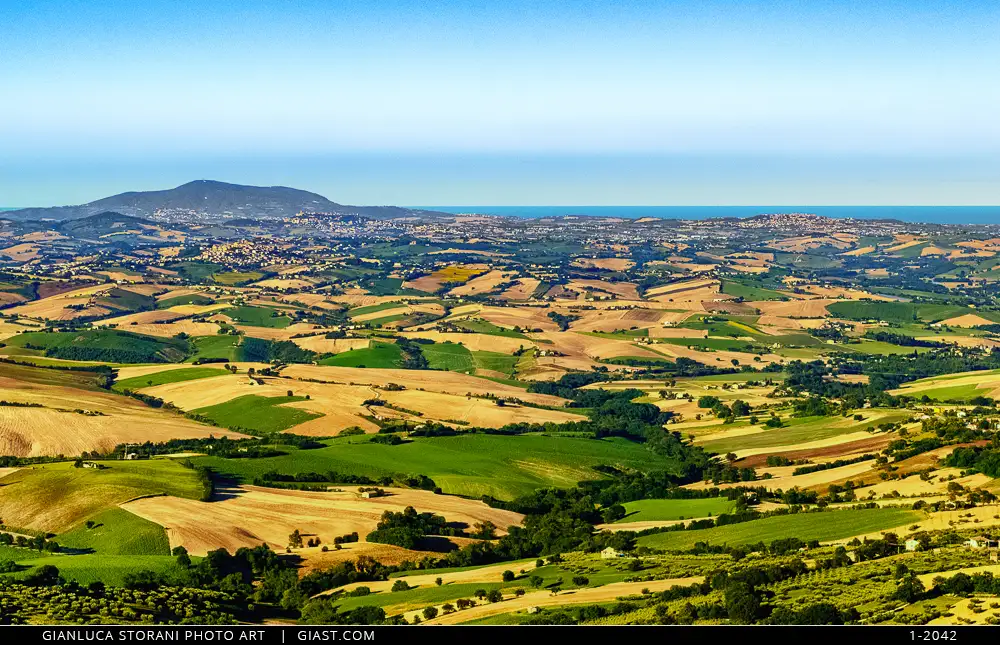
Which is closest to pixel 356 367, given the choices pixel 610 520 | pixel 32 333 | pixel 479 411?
pixel 479 411

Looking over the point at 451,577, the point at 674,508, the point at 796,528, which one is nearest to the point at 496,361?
the point at 674,508

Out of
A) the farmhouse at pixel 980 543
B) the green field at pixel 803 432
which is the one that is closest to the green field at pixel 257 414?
the green field at pixel 803 432

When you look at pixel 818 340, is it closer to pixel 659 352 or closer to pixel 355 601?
pixel 659 352

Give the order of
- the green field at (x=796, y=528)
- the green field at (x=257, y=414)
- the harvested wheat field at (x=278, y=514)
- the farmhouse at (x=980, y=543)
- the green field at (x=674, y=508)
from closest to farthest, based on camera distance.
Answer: the farmhouse at (x=980, y=543) < the green field at (x=796, y=528) < the harvested wheat field at (x=278, y=514) < the green field at (x=674, y=508) < the green field at (x=257, y=414)

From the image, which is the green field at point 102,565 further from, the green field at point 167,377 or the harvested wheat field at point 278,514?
the green field at point 167,377

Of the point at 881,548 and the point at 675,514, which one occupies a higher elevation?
the point at 881,548

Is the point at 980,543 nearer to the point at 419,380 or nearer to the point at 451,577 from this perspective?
the point at 451,577
